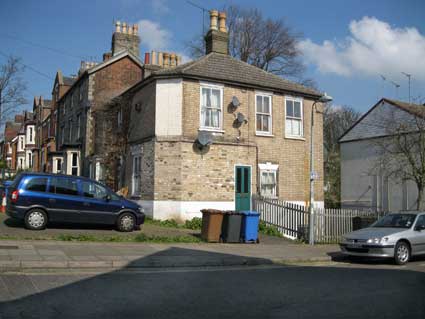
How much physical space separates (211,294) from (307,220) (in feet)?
33.2

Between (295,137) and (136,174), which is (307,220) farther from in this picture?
(136,174)

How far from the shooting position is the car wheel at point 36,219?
14688 millimetres

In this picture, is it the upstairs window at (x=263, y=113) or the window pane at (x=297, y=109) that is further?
the window pane at (x=297, y=109)

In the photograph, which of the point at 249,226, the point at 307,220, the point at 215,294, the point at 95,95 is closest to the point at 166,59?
the point at 95,95

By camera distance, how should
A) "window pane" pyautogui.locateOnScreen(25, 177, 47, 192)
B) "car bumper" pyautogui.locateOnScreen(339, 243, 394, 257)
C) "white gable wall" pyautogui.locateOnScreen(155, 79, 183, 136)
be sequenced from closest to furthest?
"car bumper" pyautogui.locateOnScreen(339, 243, 394, 257)
"window pane" pyautogui.locateOnScreen(25, 177, 47, 192)
"white gable wall" pyautogui.locateOnScreen(155, 79, 183, 136)

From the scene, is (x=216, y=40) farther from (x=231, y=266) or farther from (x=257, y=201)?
(x=231, y=266)

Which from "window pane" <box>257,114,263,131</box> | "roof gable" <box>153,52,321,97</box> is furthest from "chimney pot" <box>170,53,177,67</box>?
"window pane" <box>257,114,263,131</box>

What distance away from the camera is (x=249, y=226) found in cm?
1554

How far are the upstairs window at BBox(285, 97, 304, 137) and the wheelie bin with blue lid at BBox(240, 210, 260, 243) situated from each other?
7.57 m

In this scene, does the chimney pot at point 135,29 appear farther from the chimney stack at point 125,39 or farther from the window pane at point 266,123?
the window pane at point 266,123

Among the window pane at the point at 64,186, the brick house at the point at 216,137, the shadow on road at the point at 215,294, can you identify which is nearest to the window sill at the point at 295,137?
the brick house at the point at 216,137

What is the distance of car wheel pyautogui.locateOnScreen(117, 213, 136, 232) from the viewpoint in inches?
629

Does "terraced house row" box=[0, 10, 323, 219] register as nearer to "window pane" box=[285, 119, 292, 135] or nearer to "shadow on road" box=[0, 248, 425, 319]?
"window pane" box=[285, 119, 292, 135]

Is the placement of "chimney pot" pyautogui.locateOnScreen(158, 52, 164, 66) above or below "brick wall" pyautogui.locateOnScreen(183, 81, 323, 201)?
above
